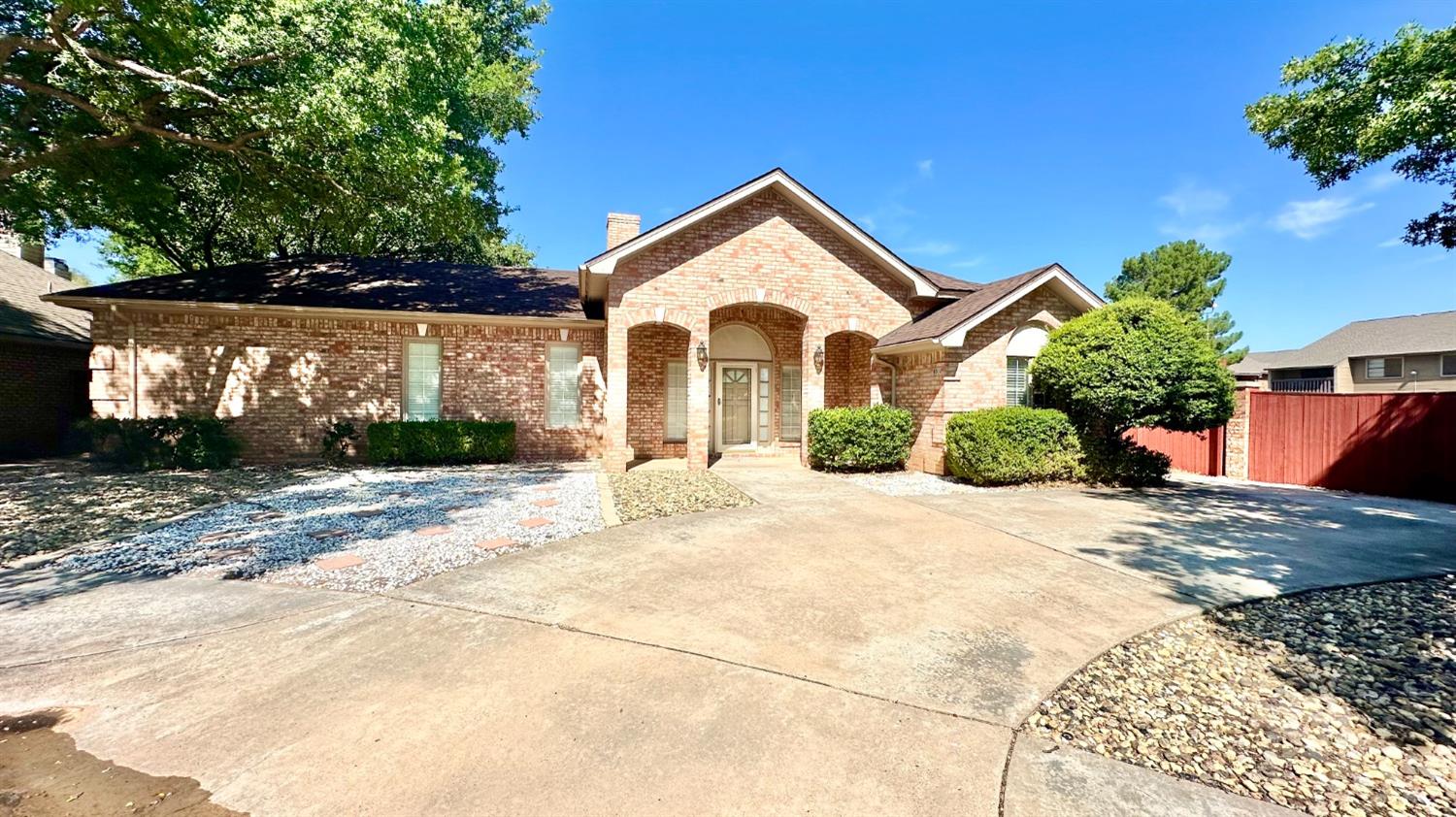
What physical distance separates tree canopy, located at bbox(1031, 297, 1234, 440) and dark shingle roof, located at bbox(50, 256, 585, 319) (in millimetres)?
11245

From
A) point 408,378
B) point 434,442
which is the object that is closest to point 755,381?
point 434,442

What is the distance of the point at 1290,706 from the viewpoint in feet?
10.0

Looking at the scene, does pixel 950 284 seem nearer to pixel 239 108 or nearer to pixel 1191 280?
pixel 239 108

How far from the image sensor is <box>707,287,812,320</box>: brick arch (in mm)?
12414

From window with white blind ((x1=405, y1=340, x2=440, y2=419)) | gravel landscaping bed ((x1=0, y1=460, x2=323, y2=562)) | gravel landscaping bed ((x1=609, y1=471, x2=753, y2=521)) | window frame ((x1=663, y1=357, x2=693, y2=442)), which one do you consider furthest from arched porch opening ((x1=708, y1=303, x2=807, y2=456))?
gravel landscaping bed ((x1=0, y1=460, x2=323, y2=562))

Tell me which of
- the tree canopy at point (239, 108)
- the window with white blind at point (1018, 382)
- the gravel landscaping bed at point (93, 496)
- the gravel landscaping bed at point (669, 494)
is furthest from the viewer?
the window with white blind at point (1018, 382)

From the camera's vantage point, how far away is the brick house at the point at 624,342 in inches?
468

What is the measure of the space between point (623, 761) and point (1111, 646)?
335 cm

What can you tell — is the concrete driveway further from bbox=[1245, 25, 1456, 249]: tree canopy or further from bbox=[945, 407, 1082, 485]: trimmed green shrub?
bbox=[1245, 25, 1456, 249]: tree canopy

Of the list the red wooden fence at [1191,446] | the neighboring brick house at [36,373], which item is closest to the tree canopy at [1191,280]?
the red wooden fence at [1191,446]

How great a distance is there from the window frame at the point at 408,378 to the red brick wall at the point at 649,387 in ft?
14.8

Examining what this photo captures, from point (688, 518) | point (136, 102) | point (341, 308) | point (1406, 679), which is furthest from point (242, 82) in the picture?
point (1406, 679)

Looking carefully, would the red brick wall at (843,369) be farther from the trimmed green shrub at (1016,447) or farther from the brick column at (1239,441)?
the brick column at (1239,441)

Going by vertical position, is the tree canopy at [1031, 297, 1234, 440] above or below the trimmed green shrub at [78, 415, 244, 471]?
above
